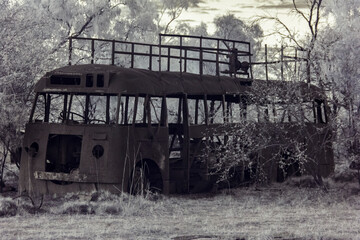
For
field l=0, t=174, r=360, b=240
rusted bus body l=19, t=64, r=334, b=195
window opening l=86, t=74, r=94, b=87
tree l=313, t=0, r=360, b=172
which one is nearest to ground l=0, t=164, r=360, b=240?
field l=0, t=174, r=360, b=240

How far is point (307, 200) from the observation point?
13.2 meters

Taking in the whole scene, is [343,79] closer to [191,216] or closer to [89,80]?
[89,80]

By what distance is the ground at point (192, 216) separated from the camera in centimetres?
905

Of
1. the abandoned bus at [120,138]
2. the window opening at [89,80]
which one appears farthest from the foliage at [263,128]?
the window opening at [89,80]

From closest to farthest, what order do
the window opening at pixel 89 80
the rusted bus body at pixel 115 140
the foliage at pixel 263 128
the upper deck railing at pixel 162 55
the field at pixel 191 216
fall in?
the field at pixel 191 216
the rusted bus body at pixel 115 140
the window opening at pixel 89 80
the foliage at pixel 263 128
the upper deck railing at pixel 162 55

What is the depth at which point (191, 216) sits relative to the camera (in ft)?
35.5

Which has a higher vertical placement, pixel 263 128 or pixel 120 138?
pixel 263 128

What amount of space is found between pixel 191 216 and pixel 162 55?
5073 mm

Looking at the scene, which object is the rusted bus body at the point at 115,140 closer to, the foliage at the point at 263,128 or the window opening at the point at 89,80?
the window opening at the point at 89,80

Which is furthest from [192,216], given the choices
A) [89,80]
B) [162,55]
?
[162,55]

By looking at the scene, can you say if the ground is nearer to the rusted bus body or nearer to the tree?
the rusted bus body

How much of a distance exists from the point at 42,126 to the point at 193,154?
3545 millimetres

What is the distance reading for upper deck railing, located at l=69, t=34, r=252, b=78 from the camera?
14.3 metres

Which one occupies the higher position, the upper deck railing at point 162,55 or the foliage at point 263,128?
the upper deck railing at point 162,55
